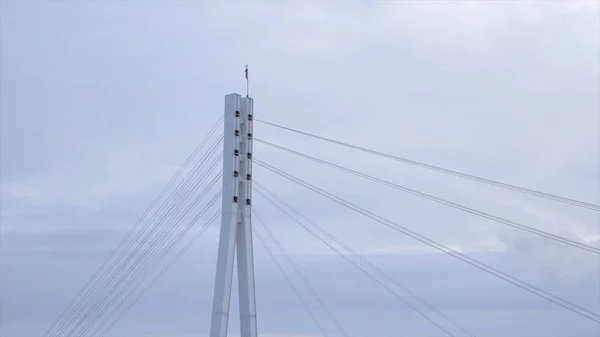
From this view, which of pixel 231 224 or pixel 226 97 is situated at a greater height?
pixel 226 97

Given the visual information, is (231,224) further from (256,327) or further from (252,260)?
(256,327)

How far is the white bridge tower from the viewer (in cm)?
4184

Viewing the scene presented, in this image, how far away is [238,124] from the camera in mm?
44406

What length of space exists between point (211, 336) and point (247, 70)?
12.6 meters

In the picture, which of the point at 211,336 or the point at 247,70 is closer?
the point at 211,336

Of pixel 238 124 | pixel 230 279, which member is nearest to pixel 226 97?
pixel 238 124

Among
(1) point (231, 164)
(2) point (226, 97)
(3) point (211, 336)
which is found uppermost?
(2) point (226, 97)

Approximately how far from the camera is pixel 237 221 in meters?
43.3

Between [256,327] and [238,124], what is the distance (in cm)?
899

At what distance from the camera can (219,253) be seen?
42531mm

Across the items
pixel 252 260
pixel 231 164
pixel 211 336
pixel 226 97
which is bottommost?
pixel 211 336

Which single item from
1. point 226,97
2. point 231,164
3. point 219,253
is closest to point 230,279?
point 219,253

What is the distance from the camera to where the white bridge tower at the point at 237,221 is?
4184cm

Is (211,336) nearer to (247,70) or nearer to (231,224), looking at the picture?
(231,224)
